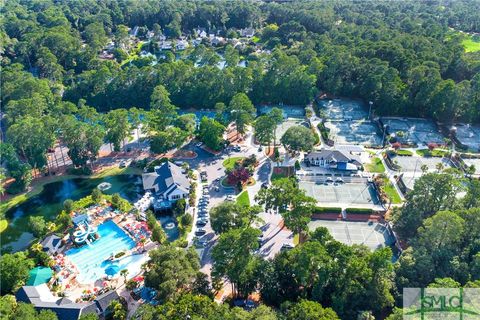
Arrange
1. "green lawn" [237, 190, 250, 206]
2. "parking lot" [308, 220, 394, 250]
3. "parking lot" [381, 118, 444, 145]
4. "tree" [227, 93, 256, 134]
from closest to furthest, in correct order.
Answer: "parking lot" [308, 220, 394, 250] → "green lawn" [237, 190, 250, 206] → "tree" [227, 93, 256, 134] → "parking lot" [381, 118, 444, 145]

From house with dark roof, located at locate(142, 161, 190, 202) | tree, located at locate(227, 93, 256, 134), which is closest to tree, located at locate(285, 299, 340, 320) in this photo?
house with dark roof, located at locate(142, 161, 190, 202)

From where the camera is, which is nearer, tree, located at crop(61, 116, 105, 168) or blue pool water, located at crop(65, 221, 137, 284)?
Result: blue pool water, located at crop(65, 221, 137, 284)

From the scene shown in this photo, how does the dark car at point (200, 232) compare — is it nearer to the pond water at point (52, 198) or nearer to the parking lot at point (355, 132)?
the pond water at point (52, 198)

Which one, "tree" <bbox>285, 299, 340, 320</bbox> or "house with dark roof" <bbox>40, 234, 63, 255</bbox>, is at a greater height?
"tree" <bbox>285, 299, 340, 320</bbox>

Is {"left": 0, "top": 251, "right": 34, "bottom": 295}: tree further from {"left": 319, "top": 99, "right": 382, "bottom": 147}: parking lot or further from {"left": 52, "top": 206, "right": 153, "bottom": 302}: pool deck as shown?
{"left": 319, "top": 99, "right": 382, "bottom": 147}: parking lot

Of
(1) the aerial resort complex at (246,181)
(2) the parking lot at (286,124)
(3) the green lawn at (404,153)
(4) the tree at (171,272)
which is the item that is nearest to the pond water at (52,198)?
(1) the aerial resort complex at (246,181)

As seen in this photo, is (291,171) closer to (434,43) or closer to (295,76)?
(295,76)

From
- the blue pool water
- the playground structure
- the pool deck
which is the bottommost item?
the blue pool water
